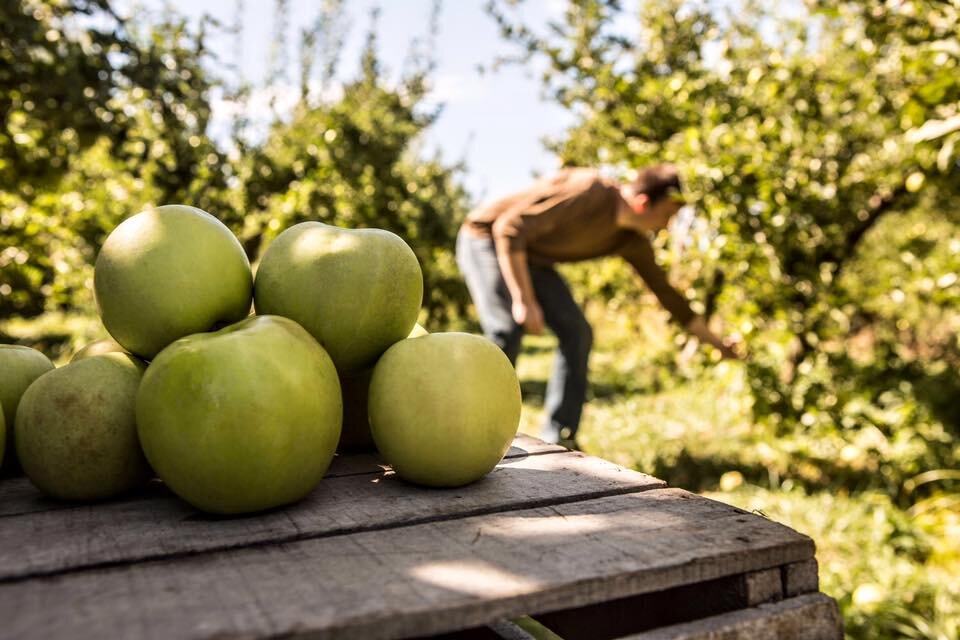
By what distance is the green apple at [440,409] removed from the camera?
1079 millimetres

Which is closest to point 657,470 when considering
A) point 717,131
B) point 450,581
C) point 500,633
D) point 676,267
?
point 676,267

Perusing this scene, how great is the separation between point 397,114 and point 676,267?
283 cm

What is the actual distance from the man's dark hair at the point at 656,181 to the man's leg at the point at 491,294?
806 mm

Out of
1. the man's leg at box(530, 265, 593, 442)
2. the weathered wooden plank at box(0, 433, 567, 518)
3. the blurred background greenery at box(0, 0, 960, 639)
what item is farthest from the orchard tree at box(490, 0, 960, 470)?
the weathered wooden plank at box(0, 433, 567, 518)

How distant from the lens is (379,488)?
1.10 m

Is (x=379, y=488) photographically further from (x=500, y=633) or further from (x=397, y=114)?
(x=397, y=114)

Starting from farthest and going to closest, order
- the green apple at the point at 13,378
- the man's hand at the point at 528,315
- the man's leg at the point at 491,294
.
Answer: the man's leg at the point at 491,294 < the man's hand at the point at 528,315 < the green apple at the point at 13,378

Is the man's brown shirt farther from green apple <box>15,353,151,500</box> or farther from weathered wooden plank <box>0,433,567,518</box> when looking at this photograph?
green apple <box>15,353,151,500</box>

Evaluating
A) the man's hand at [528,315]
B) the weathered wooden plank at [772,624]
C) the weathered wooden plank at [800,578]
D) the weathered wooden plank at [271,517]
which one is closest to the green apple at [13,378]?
the weathered wooden plank at [271,517]

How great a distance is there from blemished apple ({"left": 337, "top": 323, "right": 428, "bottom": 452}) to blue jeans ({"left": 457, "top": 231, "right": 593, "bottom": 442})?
100 inches

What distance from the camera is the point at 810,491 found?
12.9 ft

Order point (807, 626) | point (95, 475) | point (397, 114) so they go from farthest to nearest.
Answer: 1. point (397, 114)
2. point (95, 475)
3. point (807, 626)

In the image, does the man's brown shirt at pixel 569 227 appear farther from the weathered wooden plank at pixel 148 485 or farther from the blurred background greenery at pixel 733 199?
the weathered wooden plank at pixel 148 485

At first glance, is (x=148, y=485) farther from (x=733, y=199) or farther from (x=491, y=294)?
(x=733, y=199)
